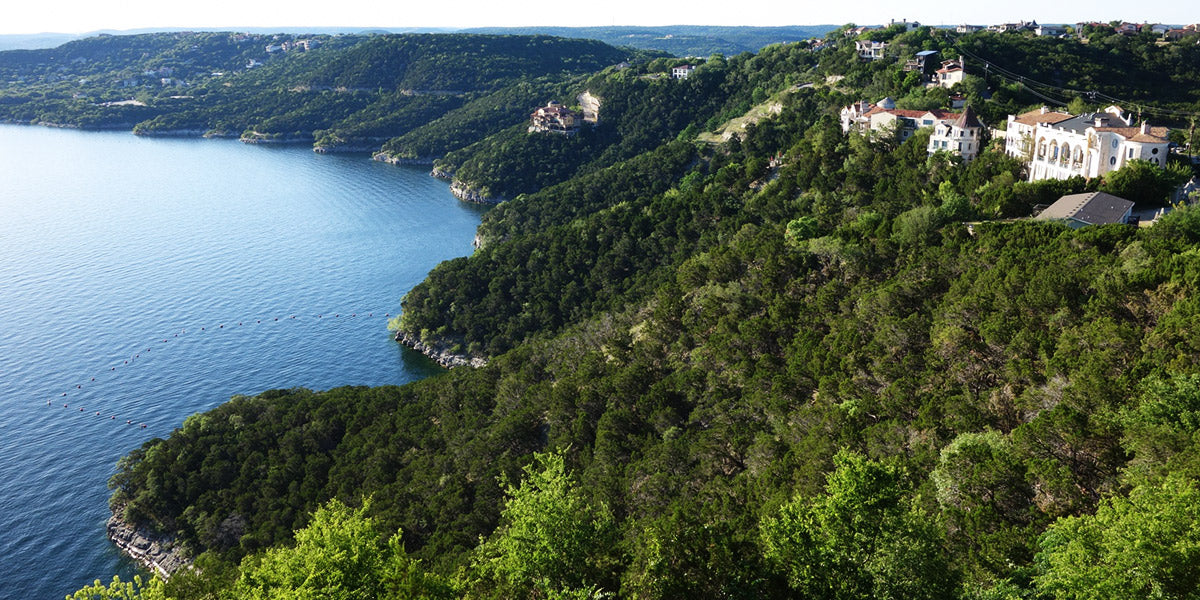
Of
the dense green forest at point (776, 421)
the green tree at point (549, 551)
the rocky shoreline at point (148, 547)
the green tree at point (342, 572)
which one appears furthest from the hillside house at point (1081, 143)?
the rocky shoreline at point (148, 547)

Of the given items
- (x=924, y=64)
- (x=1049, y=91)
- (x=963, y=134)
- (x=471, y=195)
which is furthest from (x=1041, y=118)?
(x=471, y=195)

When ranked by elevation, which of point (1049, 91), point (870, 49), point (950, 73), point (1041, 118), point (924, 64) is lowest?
point (1041, 118)

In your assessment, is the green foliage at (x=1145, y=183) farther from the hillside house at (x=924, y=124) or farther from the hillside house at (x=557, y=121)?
the hillside house at (x=557, y=121)

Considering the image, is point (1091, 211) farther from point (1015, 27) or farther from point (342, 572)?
point (1015, 27)

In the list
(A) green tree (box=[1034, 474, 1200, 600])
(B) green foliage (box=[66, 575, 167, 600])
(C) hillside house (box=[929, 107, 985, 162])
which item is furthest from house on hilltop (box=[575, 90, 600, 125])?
(A) green tree (box=[1034, 474, 1200, 600])

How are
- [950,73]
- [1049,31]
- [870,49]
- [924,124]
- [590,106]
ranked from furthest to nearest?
[590,106] < [1049,31] < [870,49] < [950,73] < [924,124]

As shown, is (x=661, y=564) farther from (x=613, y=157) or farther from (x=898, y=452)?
(x=613, y=157)
